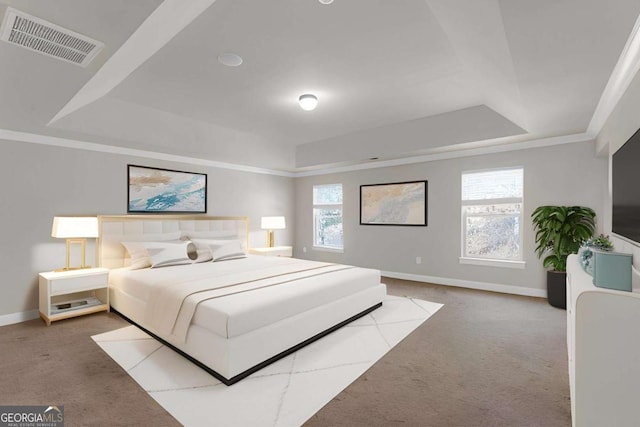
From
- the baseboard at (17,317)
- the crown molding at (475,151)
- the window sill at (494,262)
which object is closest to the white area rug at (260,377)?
the baseboard at (17,317)

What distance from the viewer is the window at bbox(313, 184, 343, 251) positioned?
6652 mm

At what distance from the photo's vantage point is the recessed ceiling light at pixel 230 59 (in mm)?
2680

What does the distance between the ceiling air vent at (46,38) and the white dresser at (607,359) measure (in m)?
3.33

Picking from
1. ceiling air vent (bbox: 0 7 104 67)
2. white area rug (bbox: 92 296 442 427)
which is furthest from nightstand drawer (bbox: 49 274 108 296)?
ceiling air vent (bbox: 0 7 104 67)

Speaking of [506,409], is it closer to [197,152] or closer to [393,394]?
[393,394]

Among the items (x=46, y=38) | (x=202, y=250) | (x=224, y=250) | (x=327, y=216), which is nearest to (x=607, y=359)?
(x=46, y=38)

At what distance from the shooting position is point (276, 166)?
633 cm

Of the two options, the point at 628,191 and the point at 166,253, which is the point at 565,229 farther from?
the point at 166,253

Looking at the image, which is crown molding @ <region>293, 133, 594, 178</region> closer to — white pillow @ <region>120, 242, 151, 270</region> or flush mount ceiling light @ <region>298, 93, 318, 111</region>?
flush mount ceiling light @ <region>298, 93, 318, 111</region>

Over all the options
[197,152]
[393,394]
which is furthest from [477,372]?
[197,152]

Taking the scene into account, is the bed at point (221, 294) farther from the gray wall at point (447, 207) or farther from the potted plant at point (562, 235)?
the potted plant at point (562, 235)

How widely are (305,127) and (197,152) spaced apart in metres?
1.74

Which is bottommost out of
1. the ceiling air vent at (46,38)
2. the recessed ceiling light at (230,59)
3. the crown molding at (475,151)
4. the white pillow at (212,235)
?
the white pillow at (212,235)

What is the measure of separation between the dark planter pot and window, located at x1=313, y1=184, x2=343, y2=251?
365cm
